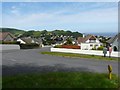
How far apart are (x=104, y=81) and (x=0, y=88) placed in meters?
5.06

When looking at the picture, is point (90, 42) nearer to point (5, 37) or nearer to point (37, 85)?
point (5, 37)

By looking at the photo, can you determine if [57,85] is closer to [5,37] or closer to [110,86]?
[110,86]

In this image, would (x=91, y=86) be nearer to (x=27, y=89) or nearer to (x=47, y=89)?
(x=47, y=89)

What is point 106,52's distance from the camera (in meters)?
30.2

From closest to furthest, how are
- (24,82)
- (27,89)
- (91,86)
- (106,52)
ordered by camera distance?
1. (27,89)
2. (91,86)
3. (24,82)
4. (106,52)

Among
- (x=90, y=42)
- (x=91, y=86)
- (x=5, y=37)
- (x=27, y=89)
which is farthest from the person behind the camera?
(x=5, y=37)

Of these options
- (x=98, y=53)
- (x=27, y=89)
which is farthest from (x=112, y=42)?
(x=27, y=89)

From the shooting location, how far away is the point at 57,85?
1037 cm

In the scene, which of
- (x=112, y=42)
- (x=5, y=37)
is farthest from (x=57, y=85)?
(x=5, y=37)

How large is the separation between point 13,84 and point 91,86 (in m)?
3.54

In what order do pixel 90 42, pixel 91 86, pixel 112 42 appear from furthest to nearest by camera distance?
pixel 90 42 < pixel 112 42 < pixel 91 86

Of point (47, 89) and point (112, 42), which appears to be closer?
point (47, 89)

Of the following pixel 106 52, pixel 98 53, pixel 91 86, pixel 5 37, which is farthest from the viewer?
pixel 5 37

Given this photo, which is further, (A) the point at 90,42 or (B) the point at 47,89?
(A) the point at 90,42
